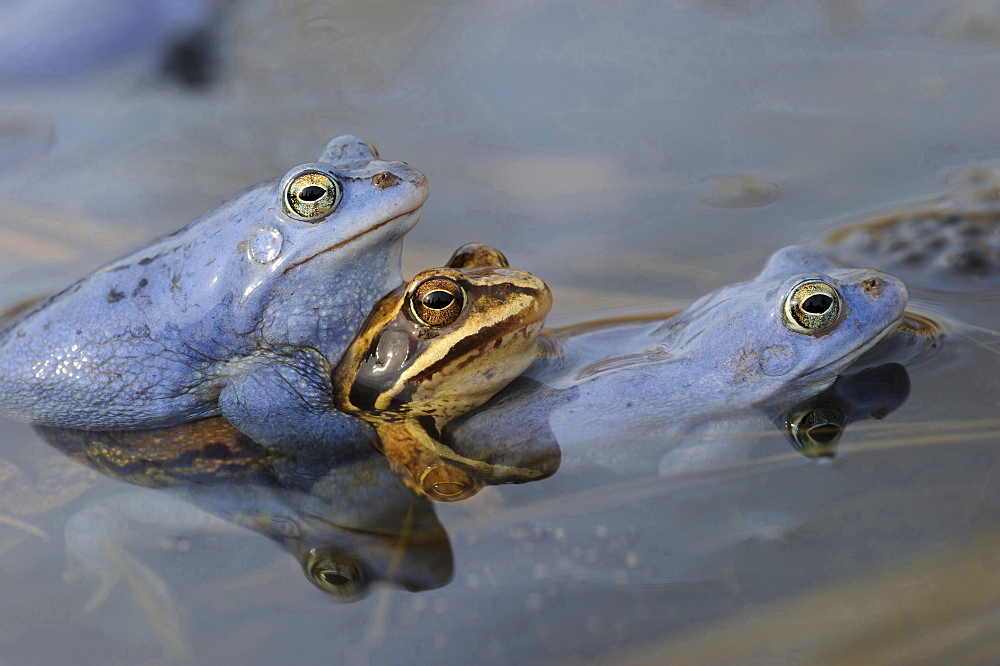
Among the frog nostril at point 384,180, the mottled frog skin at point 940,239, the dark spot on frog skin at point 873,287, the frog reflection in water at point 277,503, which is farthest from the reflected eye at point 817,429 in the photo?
the frog nostril at point 384,180

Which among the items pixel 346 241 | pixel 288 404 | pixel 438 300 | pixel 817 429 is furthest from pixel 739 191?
pixel 288 404

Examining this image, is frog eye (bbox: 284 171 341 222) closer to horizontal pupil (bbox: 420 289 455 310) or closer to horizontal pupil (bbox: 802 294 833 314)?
horizontal pupil (bbox: 420 289 455 310)

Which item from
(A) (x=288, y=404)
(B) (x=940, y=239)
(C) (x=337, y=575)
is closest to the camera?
(C) (x=337, y=575)

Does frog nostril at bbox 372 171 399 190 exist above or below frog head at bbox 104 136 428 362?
above

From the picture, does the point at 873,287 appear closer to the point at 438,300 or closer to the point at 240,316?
the point at 438,300

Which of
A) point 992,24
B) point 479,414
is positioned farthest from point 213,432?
point 992,24

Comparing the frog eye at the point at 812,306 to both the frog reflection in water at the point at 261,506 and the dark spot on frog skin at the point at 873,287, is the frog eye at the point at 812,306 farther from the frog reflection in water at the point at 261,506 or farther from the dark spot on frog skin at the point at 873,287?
the frog reflection in water at the point at 261,506

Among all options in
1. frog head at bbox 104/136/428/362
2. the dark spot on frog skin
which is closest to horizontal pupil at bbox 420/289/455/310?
frog head at bbox 104/136/428/362

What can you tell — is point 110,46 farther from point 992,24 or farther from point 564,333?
point 992,24
